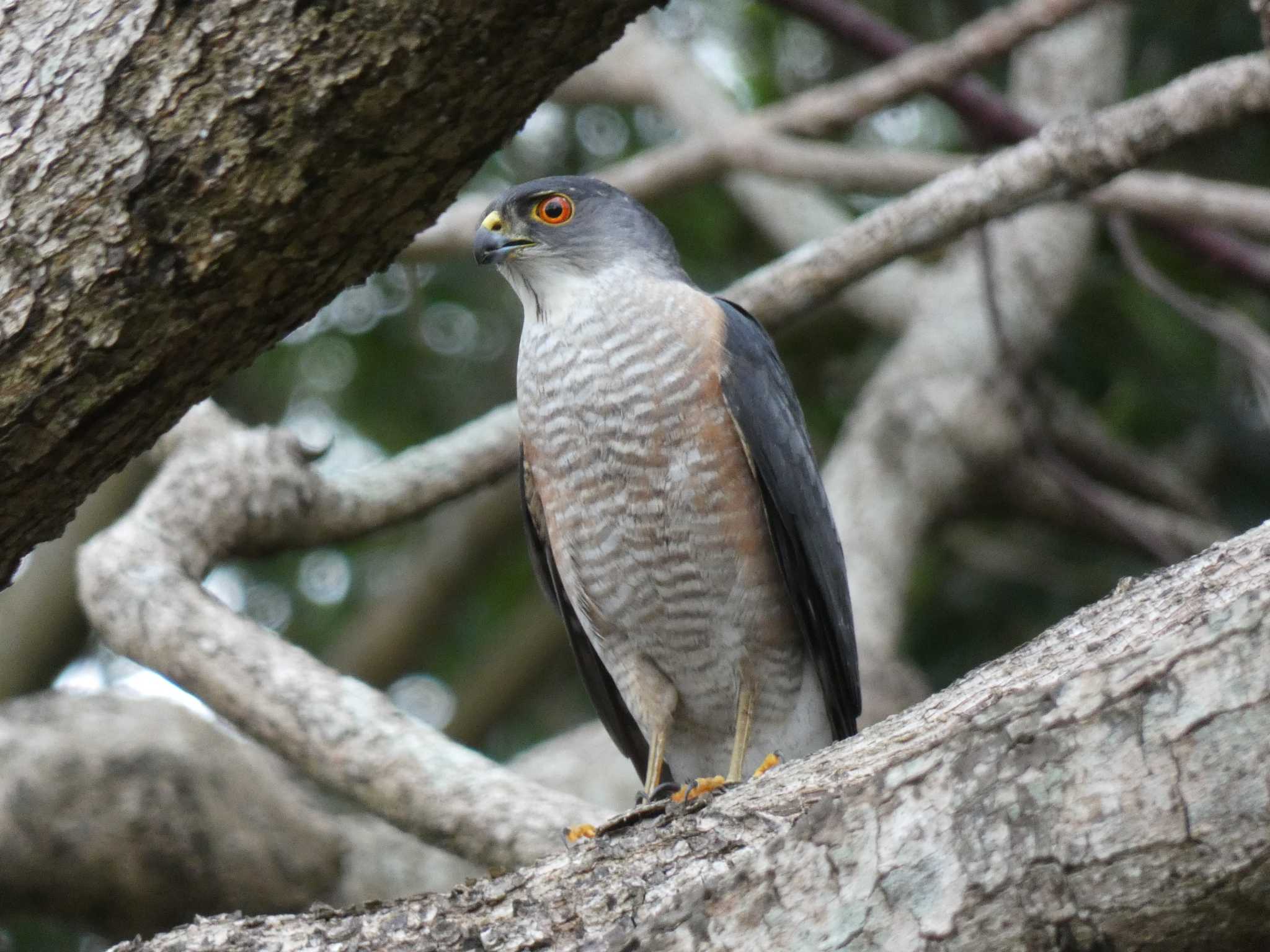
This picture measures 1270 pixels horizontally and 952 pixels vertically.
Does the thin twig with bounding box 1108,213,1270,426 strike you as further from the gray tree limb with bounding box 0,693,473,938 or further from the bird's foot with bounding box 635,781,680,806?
the gray tree limb with bounding box 0,693,473,938

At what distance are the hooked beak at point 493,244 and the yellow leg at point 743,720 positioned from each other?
1612 mm

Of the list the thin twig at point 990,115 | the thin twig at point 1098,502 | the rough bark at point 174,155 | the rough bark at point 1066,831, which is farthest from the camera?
the thin twig at point 990,115

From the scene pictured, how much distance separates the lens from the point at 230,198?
253 centimetres

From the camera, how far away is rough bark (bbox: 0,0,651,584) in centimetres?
248

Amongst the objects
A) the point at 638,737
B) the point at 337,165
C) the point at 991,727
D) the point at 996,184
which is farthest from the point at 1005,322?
the point at 991,727

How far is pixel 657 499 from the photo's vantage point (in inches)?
164

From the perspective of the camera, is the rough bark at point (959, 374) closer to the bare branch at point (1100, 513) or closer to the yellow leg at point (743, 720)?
the bare branch at point (1100, 513)

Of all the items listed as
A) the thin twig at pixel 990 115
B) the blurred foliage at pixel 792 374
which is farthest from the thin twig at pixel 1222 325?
the blurred foliage at pixel 792 374

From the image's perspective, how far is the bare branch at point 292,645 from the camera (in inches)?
170

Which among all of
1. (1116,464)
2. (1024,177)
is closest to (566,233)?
(1024,177)

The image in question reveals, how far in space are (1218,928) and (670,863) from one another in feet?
2.91

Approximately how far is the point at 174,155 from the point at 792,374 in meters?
7.17

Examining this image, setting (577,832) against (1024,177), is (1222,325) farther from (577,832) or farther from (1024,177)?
(577,832)

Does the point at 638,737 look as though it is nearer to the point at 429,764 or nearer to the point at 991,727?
the point at 429,764
